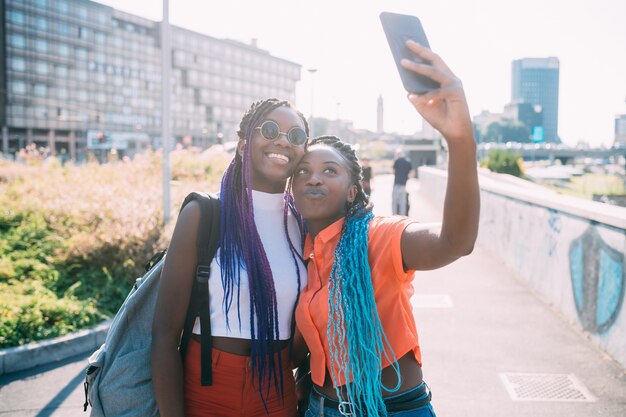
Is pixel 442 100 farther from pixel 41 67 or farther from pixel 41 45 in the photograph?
pixel 41 45

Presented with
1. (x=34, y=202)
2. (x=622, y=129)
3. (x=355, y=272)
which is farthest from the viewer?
(x=622, y=129)

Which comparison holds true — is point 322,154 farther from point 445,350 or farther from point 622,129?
point 622,129

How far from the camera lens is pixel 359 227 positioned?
200 cm

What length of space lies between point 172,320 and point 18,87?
80955mm

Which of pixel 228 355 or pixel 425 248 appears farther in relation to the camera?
pixel 228 355

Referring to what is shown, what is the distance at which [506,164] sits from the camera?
31.9m

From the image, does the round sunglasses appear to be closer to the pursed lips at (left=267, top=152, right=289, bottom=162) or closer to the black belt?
the pursed lips at (left=267, top=152, right=289, bottom=162)

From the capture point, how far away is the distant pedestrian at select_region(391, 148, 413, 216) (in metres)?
14.3

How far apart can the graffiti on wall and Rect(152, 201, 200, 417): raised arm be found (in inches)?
172

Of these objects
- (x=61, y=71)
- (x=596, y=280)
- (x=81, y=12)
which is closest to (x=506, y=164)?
(x=596, y=280)

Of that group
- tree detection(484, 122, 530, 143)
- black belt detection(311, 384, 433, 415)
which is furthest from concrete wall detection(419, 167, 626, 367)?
tree detection(484, 122, 530, 143)

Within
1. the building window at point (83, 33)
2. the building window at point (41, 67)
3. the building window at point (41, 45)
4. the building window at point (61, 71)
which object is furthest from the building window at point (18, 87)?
the building window at point (83, 33)

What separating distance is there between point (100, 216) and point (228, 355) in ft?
22.9

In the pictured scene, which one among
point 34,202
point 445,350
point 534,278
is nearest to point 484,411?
point 445,350
